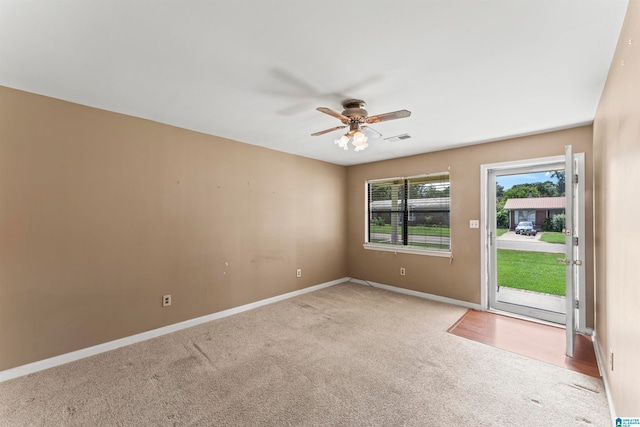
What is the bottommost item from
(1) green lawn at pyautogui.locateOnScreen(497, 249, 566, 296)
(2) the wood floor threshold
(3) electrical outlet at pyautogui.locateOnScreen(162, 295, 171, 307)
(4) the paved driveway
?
(2) the wood floor threshold

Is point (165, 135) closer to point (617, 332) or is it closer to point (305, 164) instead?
point (305, 164)

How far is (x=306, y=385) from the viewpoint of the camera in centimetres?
216

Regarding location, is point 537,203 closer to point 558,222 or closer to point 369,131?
point 558,222

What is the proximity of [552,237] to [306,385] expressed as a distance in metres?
3.41

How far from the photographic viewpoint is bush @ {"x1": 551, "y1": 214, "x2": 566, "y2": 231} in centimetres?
329

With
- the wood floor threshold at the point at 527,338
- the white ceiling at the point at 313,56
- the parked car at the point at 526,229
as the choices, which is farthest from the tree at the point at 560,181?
the wood floor threshold at the point at 527,338

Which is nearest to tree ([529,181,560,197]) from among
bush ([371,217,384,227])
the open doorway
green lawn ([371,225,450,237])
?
the open doorway

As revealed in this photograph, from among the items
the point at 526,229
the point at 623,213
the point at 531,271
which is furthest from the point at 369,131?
the point at 531,271

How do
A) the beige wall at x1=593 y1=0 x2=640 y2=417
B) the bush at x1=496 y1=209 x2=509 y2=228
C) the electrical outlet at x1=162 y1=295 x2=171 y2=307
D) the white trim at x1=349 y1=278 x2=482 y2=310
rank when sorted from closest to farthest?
the beige wall at x1=593 y1=0 x2=640 y2=417, the electrical outlet at x1=162 y1=295 x2=171 y2=307, the bush at x1=496 y1=209 x2=509 y2=228, the white trim at x1=349 y1=278 x2=482 y2=310

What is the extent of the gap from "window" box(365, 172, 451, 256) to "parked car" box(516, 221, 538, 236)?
92cm

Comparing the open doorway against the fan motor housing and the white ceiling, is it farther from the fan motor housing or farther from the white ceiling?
the fan motor housing

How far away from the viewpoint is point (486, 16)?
1421mm

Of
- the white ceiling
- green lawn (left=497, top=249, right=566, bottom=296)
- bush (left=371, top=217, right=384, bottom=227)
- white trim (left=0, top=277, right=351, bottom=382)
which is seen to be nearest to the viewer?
the white ceiling

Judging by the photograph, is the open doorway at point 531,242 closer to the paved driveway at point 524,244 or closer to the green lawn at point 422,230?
the paved driveway at point 524,244
